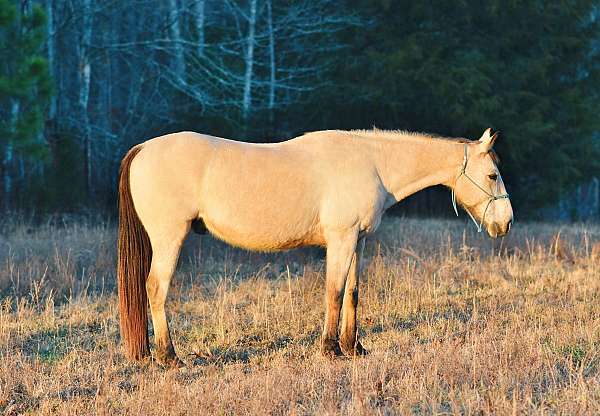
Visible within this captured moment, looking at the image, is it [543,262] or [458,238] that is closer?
[543,262]

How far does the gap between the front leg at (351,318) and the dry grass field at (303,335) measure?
6.8 inches

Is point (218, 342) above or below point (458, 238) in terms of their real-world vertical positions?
above

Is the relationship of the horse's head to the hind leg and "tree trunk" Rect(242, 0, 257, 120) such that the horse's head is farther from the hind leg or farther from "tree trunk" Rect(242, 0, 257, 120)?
"tree trunk" Rect(242, 0, 257, 120)

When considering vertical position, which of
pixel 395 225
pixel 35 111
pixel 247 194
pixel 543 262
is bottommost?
pixel 395 225

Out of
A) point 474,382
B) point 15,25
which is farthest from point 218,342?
point 15,25

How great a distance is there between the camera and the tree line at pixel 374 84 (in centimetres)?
1750

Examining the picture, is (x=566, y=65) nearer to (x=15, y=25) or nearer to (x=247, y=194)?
(x=15, y=25)

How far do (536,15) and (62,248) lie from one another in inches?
521

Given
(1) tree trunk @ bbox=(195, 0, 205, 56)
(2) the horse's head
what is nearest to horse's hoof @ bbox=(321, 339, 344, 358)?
(2) the horse's head

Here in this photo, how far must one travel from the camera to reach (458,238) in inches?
505

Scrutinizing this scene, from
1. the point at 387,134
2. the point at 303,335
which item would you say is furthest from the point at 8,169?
the point at 387,134

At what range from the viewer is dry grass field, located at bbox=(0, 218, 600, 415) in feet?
15.4

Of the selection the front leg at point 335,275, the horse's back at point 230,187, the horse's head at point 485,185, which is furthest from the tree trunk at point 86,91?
the horse's head at point 485,185

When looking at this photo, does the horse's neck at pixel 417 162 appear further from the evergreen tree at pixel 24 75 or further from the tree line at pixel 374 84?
the tree line at pixel 374 84
